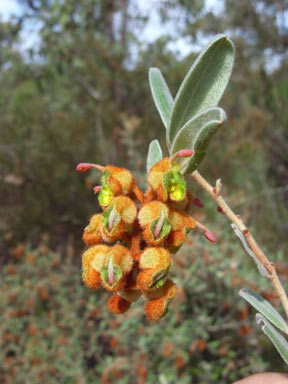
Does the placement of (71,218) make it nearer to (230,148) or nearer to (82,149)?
(82,149)

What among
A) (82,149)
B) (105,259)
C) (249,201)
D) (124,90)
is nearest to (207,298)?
(249,201)

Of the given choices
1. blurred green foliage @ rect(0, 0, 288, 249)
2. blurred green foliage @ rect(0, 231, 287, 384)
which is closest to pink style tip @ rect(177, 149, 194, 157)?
blurred green foliage @ rect(0, 231, 287, 384)

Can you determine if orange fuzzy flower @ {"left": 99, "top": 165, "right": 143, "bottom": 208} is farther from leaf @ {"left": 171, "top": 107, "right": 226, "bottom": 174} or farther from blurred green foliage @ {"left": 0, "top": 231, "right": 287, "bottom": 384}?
blurred green foliage @ {"left": 0, "top": 231, "right": 287, "bottom": 384}

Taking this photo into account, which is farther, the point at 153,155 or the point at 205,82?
the point at 153,155

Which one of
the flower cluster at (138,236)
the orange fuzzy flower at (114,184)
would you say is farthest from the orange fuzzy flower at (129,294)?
the orange fuzzy flower at (114,184)

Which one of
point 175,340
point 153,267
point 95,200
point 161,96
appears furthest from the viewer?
point 95,200

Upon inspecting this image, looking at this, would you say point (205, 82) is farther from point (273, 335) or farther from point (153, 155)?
point (273, 335)

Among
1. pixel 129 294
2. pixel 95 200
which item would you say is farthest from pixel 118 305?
pixel 95 200
